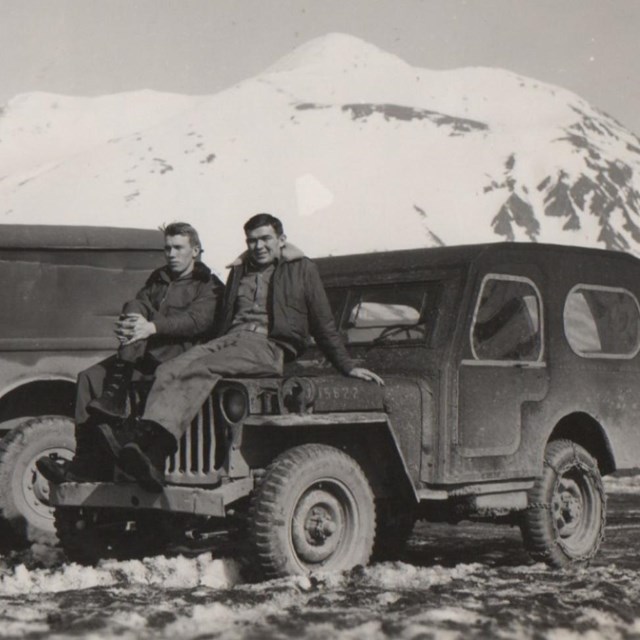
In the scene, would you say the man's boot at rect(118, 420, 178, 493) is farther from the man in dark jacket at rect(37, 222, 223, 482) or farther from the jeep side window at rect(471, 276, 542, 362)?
the jeep side window at rect(471, 276, 542, 362)

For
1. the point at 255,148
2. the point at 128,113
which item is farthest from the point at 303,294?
the point at 128,113

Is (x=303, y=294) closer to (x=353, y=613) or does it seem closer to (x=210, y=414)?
(x=210, y=414)

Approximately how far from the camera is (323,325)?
6.68m

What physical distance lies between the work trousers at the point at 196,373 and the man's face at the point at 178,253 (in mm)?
702

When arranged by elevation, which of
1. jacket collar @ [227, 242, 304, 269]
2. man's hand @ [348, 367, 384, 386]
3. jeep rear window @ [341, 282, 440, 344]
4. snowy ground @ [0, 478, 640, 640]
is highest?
jacket collar @ [227, 242, 304, 269]

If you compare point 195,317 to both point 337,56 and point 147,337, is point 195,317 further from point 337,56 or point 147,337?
point 337,56

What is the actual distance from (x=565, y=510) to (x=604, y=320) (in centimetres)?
131

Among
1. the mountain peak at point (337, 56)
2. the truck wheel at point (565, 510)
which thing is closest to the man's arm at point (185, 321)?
the truck wheel at point (565, 510)

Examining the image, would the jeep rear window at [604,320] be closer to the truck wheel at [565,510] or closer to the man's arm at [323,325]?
the truck wheel at [565,510]

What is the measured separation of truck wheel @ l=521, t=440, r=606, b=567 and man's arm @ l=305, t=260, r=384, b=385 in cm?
146

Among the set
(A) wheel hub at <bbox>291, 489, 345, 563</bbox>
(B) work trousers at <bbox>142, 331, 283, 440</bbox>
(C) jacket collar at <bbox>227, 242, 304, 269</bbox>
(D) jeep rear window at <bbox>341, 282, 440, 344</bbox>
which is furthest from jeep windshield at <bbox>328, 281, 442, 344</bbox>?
(A) wheel hub at <bbox>291, 489, 345, 563</bbox>

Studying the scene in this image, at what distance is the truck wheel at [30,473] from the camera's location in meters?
7.84

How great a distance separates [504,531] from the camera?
980 centimetres

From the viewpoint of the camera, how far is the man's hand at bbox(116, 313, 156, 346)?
21.3 feet
